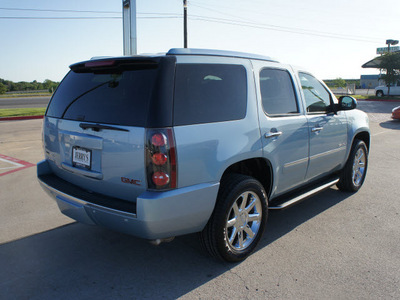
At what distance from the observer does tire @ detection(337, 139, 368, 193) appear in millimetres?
5012

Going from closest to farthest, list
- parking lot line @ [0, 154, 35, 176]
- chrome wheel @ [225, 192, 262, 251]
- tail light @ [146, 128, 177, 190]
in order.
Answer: tail light @ [146, 128, 177, 190], chrome wheel @ [225, 192, 262, 251], parking lot line @ [0, 154, 35, 176]

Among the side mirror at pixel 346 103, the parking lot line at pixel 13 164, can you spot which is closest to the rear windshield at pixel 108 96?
the side mirror at pixel 346 103

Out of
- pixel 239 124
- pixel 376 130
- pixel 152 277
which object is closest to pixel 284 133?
pixel 239 124

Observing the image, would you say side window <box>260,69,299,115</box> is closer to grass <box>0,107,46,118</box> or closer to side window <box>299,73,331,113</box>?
side window <box>299,73,331,113</box>

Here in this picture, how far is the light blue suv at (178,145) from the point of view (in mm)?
2586

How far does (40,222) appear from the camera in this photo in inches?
161

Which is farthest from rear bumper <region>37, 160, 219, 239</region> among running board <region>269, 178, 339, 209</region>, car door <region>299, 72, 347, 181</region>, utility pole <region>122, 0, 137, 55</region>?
utility pole <region>122, 0, 137, 55</region>

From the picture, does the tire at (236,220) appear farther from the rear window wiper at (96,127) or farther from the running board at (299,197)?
the rear window wiper at (96,127)

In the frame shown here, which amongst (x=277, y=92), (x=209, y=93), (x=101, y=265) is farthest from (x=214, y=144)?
(x=101, y=265)

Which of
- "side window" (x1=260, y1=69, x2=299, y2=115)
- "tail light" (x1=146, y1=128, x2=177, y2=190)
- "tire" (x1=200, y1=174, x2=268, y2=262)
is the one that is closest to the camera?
"tail light" (x1=146, y1=128, x2=177, y2=190)

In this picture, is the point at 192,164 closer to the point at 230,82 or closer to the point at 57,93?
the point at 230,82

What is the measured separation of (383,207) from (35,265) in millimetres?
4218

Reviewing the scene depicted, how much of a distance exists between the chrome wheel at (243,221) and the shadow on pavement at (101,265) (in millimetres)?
234

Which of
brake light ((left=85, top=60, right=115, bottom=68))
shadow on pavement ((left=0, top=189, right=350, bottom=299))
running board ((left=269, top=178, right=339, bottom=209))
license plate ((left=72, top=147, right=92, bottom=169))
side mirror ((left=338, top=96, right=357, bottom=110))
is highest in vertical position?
brake light ((left=85, top=60, right=115, bottom=68))
